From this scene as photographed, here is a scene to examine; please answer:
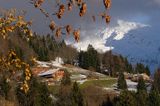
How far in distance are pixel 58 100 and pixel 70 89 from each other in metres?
9.82

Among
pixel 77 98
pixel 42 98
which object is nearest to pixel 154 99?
pixel 77 98

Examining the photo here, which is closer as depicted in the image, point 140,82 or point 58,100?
point 58,100

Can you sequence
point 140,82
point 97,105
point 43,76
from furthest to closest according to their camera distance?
point 43,76 < point 140,82 < point 97,105

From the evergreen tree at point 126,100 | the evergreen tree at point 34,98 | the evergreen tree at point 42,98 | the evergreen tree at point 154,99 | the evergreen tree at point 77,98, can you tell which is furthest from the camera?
the evergreen tree at point 77,98

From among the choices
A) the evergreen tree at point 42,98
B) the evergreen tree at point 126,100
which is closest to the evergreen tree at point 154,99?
the evergreen tree at point 126,100

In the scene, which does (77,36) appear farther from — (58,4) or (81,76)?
(81,76)

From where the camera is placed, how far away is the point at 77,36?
796cm

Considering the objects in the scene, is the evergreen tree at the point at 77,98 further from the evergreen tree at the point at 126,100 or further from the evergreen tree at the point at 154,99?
the evergreen tree at the point at 154,99

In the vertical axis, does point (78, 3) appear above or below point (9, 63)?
above

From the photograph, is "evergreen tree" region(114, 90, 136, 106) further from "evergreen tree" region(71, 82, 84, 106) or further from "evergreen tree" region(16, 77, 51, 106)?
"evergreen tree" region(16, 77, 51, 106)

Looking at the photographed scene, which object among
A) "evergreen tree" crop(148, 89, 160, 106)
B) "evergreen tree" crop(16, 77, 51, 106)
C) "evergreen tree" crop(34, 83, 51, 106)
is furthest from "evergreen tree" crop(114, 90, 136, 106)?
"evergreen tree" crop(16, 77, 51, 106)

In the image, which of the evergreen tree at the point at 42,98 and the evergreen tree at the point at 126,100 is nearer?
the evergreen tree at the point at 126,100

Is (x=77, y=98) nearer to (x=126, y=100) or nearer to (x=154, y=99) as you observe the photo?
(x=126, y=100)

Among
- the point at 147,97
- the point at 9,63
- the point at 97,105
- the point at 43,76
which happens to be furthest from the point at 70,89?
the point at 9,63
